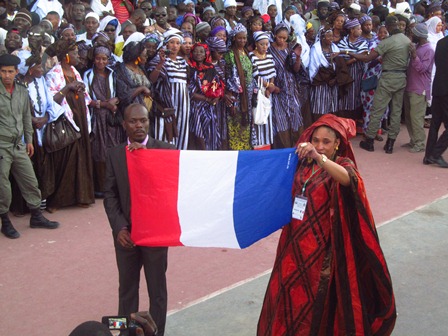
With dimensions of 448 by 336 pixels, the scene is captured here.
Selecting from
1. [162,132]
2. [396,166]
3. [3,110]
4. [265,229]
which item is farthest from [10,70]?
[396,166]

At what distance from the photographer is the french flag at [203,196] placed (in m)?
4.26

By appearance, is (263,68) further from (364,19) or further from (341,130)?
(341,130)

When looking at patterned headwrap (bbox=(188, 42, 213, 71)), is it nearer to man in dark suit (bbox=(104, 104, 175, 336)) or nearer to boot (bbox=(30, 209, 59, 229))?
boot (bbox=(30, 209, 59, 229))

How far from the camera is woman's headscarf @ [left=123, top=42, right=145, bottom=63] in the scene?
7.79 meters

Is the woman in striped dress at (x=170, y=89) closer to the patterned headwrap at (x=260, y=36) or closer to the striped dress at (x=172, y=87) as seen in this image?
the striped dress at (x=172, y=87)

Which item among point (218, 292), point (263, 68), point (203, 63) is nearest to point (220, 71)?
point (203, 63)

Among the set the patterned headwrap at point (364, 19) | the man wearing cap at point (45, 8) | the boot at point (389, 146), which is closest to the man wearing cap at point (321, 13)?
the patterned headwrap at point (364, 19)

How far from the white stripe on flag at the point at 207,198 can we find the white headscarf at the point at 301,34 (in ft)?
20.2

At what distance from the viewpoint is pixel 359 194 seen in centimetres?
Result: 388

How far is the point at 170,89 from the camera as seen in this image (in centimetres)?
833

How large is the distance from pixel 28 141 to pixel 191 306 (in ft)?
8.76


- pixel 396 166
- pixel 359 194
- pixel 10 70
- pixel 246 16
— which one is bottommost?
pixel 396 166

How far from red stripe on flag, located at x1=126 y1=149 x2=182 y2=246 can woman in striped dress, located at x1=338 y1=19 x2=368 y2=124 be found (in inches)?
273

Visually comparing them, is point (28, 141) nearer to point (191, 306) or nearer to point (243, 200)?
point (191, 306)
